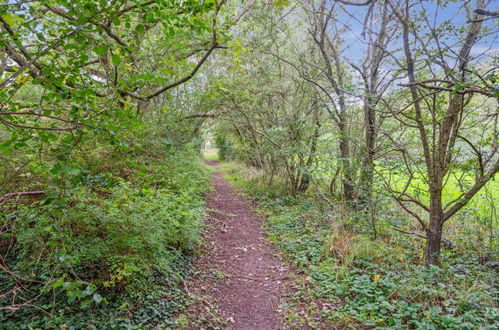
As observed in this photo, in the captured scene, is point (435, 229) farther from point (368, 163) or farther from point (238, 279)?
point (238, 279)

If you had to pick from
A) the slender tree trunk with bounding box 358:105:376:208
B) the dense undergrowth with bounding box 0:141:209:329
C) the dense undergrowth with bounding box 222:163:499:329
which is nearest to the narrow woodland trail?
the dense undergrowth with bounding box 222:163:499:329

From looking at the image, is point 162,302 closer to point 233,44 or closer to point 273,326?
point 273,326

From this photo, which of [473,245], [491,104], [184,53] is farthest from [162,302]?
[491,104]

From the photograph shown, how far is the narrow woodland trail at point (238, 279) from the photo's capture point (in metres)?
3.95

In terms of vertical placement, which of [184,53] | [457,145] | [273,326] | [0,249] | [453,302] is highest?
[184,53]

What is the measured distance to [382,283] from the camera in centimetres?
405

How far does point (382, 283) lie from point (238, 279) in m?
2.40

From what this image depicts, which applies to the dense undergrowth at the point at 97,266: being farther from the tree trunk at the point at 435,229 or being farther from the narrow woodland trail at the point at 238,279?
the tree trunk at the point at 435,229

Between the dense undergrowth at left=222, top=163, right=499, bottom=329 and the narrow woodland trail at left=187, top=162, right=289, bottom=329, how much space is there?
36 centimetres

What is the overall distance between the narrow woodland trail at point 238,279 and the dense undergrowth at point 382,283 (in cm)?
36

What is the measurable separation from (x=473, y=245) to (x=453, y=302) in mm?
2451

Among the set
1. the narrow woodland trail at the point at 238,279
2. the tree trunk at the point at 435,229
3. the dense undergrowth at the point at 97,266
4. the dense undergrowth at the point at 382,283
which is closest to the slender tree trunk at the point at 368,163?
the dense undergrowth at the point at 382,283

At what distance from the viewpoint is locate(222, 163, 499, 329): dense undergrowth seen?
337 cm

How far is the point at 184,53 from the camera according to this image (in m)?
5.86
